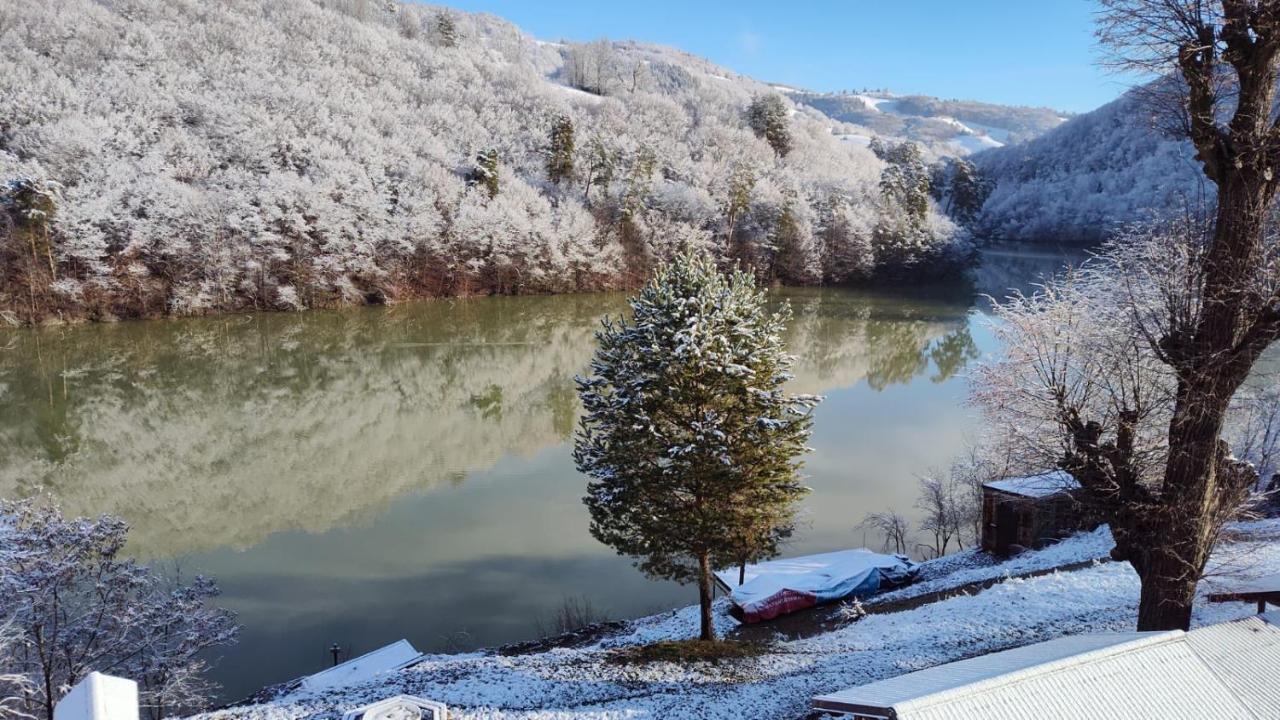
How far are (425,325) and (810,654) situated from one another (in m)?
35.3

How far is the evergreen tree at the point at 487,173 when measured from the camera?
5509 centimetres

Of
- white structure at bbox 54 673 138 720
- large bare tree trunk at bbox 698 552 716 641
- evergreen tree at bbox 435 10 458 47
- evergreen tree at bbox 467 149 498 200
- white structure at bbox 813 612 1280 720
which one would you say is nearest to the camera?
white structure at bbox 54 673 138 720

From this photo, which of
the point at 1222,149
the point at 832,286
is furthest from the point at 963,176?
the point at 1222,149

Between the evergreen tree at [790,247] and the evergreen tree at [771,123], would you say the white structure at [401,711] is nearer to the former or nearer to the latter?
the evergreen tree at [790,247]

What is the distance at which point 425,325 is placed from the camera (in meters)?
42.0

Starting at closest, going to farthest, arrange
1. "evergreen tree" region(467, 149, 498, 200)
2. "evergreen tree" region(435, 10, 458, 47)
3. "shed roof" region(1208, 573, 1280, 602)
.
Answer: "shed roof" region(1208, 573, 1280, 602) → "evergreen tree" region(467, 149, 498, 200) → "evergreen tree" region(435, 10, 458, 47)

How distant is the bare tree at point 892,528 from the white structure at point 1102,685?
1162cm

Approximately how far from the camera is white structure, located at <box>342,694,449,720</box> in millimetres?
6977

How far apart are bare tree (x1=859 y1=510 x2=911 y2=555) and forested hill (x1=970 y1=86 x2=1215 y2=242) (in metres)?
68.2

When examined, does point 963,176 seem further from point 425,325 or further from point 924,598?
point 924,598

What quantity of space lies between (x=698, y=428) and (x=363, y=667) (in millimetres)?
6461

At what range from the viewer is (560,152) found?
60188 mm

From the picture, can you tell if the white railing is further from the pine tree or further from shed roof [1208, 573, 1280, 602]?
shed roof [1208, 573, 1280, 602]

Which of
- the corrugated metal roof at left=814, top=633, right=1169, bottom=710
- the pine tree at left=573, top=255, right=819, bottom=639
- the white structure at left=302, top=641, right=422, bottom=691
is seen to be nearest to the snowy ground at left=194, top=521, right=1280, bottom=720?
the white structure at left=302, top=641, right=422, bottom=691
